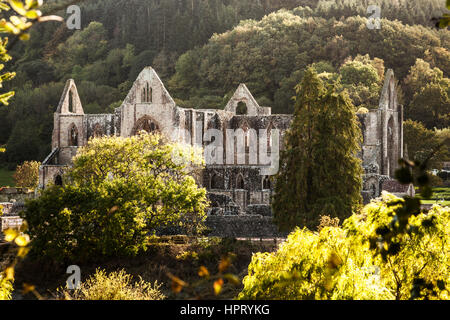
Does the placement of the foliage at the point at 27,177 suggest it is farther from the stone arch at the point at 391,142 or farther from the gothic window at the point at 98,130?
the stone arch at the point at 391,142

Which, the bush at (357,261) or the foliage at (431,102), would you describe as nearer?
the bush at (357,261)

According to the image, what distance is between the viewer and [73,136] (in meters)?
48.2

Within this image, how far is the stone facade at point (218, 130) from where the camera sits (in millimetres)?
41156

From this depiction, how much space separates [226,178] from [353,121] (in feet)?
44.5

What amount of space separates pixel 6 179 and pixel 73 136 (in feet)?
83.5

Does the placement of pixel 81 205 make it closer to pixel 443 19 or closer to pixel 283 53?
pixel 443 19

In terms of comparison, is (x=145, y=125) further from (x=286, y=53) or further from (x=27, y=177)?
(x=286, y=53)

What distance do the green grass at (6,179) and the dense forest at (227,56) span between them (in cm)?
178

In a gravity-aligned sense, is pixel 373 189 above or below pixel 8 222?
above

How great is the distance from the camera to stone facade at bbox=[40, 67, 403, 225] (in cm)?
4116

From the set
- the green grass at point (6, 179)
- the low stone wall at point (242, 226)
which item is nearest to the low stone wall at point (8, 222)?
the low stone wall at point (242, 226)

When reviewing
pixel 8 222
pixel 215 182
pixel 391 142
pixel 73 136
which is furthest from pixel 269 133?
pixel 8 222

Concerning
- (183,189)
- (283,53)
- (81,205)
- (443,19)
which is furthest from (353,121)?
(283,53)

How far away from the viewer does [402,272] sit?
1280 centimetres
